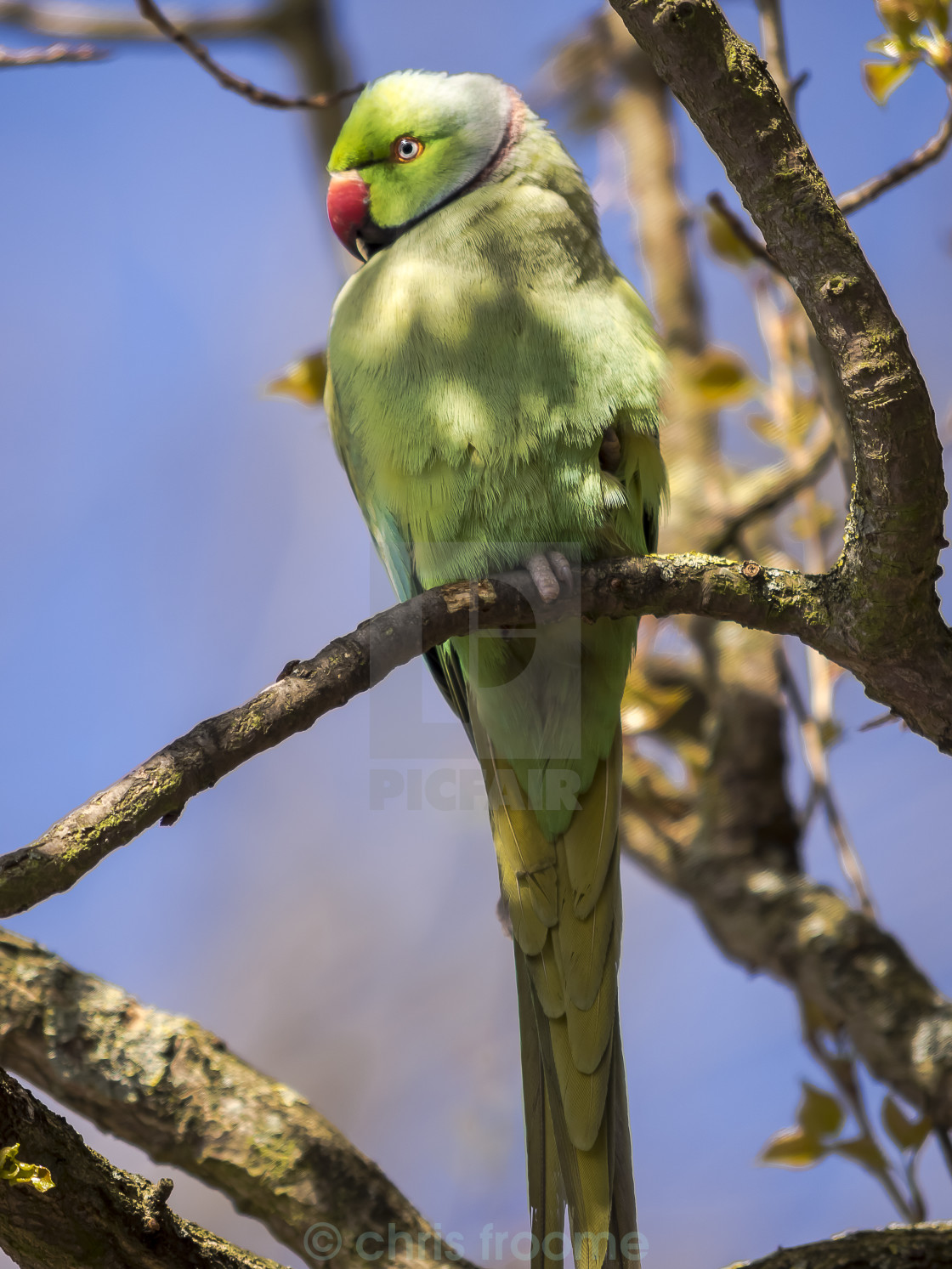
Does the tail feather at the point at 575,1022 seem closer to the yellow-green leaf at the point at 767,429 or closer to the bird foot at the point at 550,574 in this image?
the bird foot at the point at 550,574

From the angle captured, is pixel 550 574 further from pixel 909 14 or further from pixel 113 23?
pixel 113 23

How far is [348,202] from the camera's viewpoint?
2391 mm

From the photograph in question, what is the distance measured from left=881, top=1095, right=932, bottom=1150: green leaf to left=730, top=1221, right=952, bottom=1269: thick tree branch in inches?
16.3

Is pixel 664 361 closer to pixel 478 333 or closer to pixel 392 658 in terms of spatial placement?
pixel 478 333

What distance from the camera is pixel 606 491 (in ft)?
6.35

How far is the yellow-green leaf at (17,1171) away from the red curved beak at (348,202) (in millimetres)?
1888

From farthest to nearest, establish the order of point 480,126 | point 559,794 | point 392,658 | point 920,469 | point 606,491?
point 480,126 < point 559,794 < point 606,491 < point 392,658 < point 920,469

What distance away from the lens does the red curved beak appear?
7.83 feet

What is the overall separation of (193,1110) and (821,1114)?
1.20 metres

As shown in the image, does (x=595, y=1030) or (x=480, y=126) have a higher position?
(x=480, y=126)

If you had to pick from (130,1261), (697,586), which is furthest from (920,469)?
(130,1261)

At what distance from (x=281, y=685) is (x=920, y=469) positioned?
824 millimetres

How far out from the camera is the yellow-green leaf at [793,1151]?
85.6 inches

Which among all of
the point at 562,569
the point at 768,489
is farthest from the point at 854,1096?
the point at 768,489
